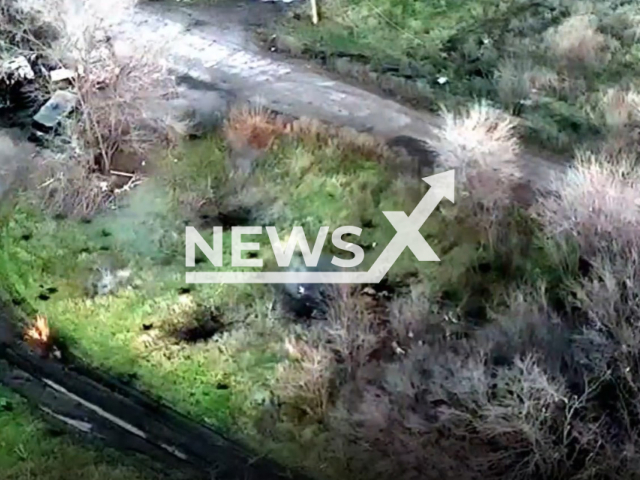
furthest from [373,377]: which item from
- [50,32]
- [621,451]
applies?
[50,32]

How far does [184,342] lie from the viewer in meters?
18.4

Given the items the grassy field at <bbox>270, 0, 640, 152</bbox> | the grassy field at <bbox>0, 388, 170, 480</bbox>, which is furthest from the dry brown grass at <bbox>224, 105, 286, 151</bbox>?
the grassy field at <bbox>0, 388, 170, 480</bbox>

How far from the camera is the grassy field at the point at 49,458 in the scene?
16078 millimetres

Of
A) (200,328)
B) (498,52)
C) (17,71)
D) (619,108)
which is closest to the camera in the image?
(200,328)

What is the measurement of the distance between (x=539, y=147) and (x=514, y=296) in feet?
18.1

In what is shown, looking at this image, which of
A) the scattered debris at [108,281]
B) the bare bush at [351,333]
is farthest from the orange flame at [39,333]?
the bare bush at [351,333]

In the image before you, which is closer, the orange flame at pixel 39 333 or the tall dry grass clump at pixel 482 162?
the orange flame at pixel 39 333

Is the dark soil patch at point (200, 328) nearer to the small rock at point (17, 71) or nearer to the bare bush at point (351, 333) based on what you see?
the bare bush at point (351, 333)

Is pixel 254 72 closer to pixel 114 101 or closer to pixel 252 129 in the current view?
pixel 252 129

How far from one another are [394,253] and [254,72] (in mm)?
7823

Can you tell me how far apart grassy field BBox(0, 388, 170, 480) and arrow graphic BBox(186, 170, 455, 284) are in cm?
416

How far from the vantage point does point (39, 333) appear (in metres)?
18.7

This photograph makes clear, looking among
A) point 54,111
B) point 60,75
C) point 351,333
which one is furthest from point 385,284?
point 60,75

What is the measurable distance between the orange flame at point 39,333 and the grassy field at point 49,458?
1794mm
